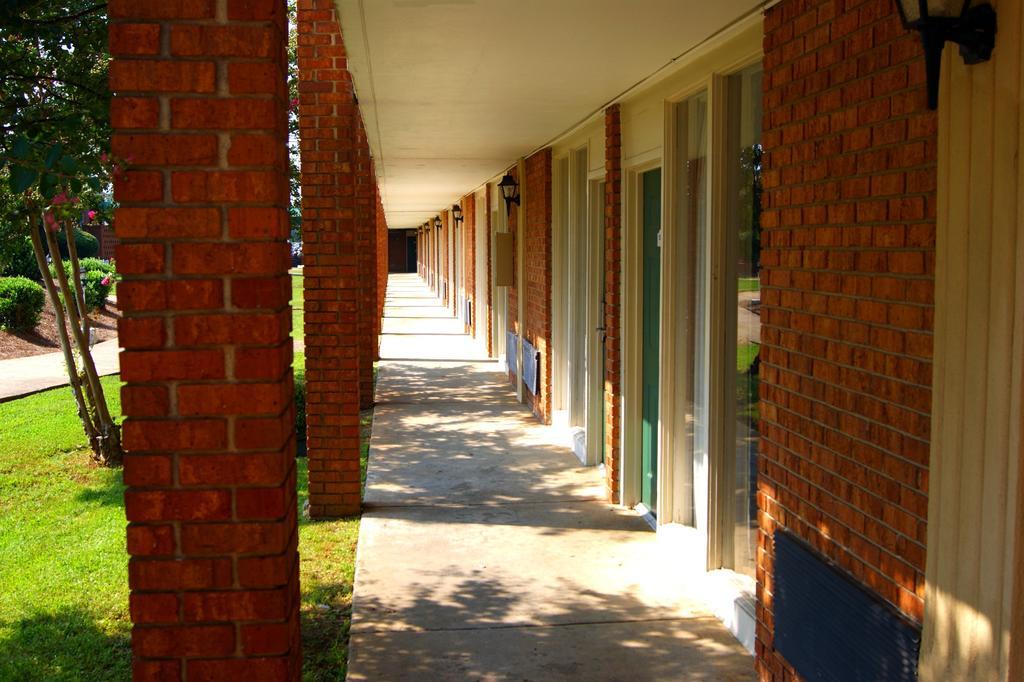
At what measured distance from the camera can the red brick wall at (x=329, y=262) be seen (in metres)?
7.03

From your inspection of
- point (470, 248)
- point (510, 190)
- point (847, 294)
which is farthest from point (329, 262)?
point (470, 248)

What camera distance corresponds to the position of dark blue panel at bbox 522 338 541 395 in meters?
11.0

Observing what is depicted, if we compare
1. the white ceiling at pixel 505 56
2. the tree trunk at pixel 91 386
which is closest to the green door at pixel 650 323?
the white ceiling at pixel 505 56

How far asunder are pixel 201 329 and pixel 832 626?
230 centimetres

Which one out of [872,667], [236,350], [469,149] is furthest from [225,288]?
[469,149]

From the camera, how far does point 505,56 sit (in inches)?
211

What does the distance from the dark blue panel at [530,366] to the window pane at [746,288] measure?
18.5 ft

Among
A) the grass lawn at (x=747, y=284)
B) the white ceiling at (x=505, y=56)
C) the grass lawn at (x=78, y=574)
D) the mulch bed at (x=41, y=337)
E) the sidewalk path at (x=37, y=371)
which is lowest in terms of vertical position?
the grass lawn at (x=78, y=574)

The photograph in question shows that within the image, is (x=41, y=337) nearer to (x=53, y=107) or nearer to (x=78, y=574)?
(x=78, y=574)

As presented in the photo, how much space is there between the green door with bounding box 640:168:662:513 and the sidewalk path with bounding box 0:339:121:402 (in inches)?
317

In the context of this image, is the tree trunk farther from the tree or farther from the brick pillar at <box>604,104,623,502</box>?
the brick pillar at <box>604,104,623,502</box>

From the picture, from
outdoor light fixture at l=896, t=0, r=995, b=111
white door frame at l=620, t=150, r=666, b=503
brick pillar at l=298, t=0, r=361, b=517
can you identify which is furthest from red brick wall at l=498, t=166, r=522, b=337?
outdoor light fixture at l=896, t=0, r=995, b=111

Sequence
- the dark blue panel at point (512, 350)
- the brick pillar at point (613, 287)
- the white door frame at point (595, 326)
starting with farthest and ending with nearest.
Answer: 1. the dark blue panel at point (512, 350)
2. the white door frame at point (595, 326)
3. the brick pillar at point (613, 287)

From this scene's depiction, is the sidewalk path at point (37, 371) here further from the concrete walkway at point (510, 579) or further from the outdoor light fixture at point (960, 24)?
the outdoor light fixture at point (960, 24)
